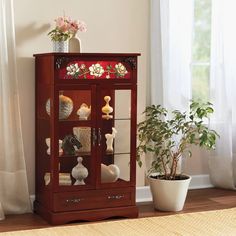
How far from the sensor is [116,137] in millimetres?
4637

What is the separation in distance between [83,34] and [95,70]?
0.57m

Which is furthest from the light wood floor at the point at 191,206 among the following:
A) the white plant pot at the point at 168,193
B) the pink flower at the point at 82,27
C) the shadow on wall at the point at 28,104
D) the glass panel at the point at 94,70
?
the pink flower at the point at 82,27

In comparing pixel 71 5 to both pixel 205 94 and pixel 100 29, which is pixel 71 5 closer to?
pixel 100 29

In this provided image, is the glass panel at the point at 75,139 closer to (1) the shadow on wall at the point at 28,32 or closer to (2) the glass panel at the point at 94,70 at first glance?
(2) the glass panel at the point at 94,70

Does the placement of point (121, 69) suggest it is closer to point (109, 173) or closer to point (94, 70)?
point (94, 70)

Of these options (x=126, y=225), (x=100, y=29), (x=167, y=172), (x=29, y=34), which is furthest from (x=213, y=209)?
(x=29, y=34)

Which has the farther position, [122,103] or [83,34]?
[83,34]

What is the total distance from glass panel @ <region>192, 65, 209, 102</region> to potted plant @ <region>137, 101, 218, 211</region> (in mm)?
805

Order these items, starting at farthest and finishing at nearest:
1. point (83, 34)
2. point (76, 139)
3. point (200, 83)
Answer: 1. point (200, 83)
2. point (83, 34)
3. point (76, 139)

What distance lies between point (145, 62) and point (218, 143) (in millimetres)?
1181

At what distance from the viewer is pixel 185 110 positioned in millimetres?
5508

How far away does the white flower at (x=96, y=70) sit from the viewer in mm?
4477

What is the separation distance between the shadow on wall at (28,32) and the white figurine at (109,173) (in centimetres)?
118

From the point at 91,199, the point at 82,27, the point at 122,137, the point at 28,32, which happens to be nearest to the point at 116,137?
the point at 122,137
